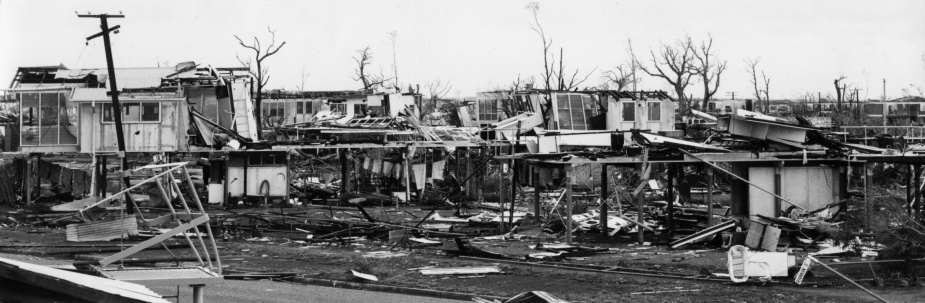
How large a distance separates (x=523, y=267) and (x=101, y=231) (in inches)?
374

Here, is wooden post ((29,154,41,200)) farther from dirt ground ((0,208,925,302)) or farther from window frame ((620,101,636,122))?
window frame ((620,101,636,122))

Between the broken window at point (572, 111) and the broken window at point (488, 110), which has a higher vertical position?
the broken window at point (488, 110)

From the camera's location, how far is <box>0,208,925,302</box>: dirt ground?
19.4 meters

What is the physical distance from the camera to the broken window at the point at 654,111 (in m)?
48.3

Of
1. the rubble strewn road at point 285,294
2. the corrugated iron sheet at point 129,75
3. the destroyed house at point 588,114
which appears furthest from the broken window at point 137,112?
the rubble strewn road at point 285,294

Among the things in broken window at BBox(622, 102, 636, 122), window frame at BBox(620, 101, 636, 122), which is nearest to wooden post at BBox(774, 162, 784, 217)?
window frame at BBox(620, 101, 636, 122)

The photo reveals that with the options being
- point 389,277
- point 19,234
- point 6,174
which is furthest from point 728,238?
point 6,174

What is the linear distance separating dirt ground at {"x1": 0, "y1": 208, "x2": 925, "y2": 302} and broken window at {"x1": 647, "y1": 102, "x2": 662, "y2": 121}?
61.0 ft

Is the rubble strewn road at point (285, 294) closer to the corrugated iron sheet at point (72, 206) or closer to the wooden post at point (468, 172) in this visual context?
the corrugated iron sheet at point (72, 206)

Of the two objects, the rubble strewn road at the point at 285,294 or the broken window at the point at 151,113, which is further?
the broken window at the point at 151,113

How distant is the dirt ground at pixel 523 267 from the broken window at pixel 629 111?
17.4 meters

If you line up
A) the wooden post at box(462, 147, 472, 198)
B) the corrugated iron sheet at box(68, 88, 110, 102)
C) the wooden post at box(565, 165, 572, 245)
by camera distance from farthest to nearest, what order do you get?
the wooden post at box(462, 147, 472, 198), the corrugated iron sheet at box(68, 88, 110, 102), the wooden post at box(565, 165, 572, 245)

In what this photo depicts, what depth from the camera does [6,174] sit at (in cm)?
4216

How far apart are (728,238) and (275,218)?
13452 millimetres
